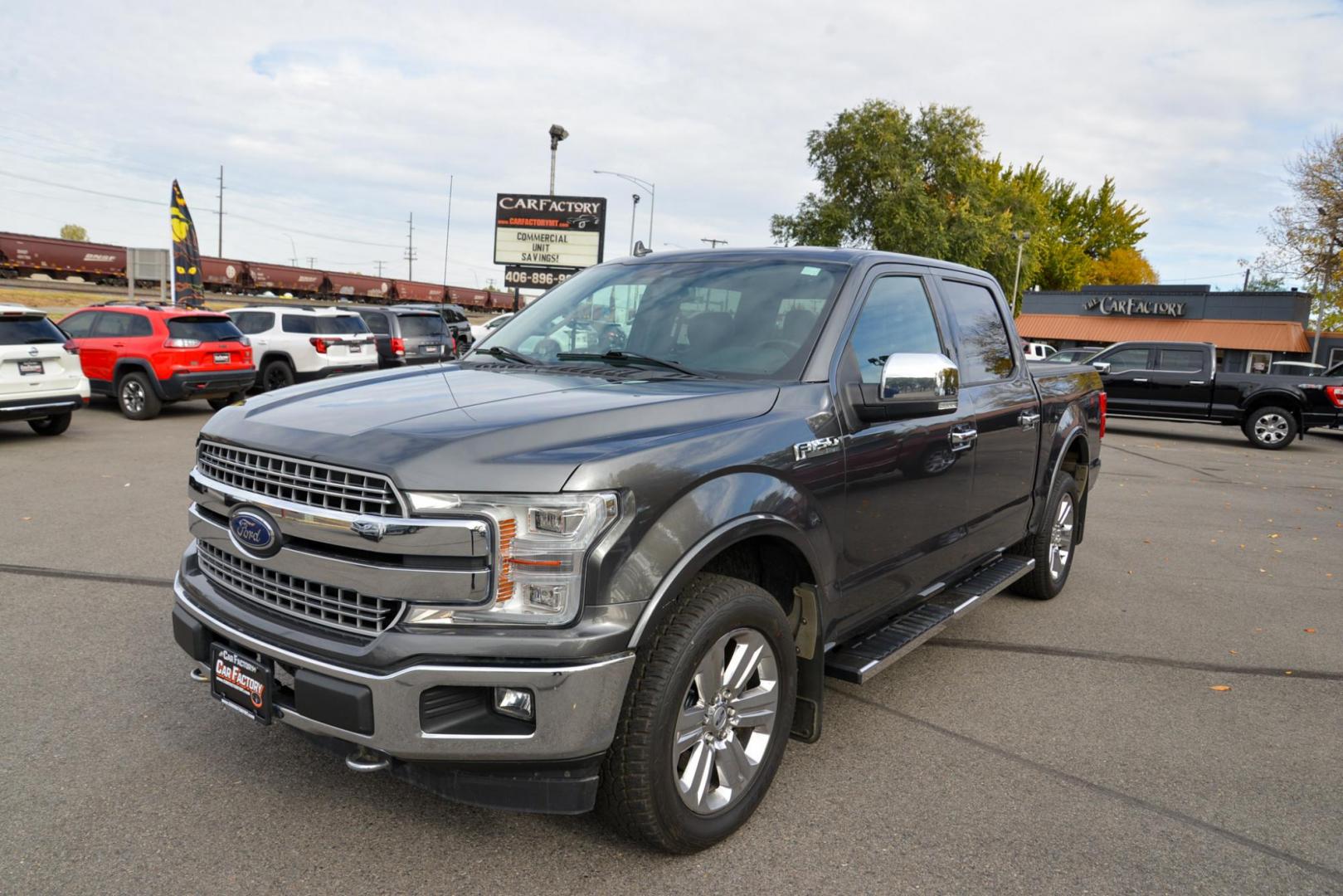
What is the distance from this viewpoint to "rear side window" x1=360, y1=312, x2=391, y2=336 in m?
20.0

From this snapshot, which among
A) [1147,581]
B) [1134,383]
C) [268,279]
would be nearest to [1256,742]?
[1147,581]

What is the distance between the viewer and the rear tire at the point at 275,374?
1723cm

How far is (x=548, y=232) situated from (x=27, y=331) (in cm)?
2052

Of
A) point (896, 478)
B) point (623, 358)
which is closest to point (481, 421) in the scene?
point (623, 358)

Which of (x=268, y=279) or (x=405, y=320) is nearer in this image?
(x=405, y=320)

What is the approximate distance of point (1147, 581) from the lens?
263 inches

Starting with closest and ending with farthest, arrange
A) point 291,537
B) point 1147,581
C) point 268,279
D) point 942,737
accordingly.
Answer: point 291,537
point 942,737
point 1147,581
point 268,279

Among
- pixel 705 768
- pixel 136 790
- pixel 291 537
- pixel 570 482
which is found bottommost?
pixel 136 790

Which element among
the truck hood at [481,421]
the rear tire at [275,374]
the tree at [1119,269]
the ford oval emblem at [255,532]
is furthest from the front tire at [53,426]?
the tree at [1119,269]

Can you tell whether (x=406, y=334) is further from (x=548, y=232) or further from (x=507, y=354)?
(x=507, y=354)

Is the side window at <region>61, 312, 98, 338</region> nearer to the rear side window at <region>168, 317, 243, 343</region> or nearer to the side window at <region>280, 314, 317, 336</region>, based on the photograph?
the rear side window at <region>168, 317, 243, 343</region>

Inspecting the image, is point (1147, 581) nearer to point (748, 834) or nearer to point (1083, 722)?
point (1083, 722)

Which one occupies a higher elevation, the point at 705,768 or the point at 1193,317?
the point at 1193,317

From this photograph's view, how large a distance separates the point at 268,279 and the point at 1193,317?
159 feet
